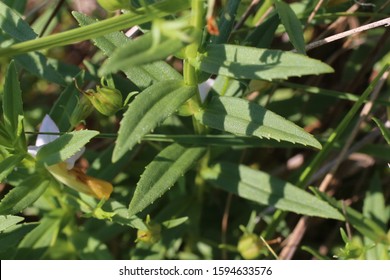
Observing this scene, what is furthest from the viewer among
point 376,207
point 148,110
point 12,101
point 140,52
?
point 376,207

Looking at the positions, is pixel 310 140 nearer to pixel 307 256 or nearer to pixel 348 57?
pixel 307 256

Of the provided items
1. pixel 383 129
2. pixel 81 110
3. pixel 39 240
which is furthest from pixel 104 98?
pixel 383 129

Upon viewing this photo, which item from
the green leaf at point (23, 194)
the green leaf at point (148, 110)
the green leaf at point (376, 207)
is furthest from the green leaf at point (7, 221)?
the green leaf at point (376, 207)

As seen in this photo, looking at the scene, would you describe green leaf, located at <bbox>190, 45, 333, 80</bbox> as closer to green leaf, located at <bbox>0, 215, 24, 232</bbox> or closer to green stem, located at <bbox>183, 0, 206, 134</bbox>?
green stem, located at <bbox>183, 0, 206, 134</bbox>

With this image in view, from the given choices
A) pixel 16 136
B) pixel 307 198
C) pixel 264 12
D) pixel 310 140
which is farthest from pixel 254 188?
pixel 16 136

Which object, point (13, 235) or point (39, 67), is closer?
point (13, 235)

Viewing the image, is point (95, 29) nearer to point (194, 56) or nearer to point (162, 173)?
point (194, 56)

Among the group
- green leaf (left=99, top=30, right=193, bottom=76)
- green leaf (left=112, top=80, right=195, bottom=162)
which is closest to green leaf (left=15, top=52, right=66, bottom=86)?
green leaf (left=112, top=80, right=195, bottom=162)
